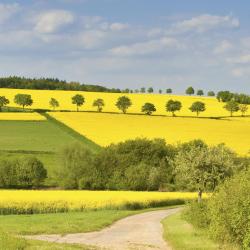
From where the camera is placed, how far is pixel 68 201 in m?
45.1

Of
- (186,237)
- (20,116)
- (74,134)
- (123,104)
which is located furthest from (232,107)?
(186,237)

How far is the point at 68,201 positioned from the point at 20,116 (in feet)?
237

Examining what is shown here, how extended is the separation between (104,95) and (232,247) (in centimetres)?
14191

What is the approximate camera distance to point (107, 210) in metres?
45.2

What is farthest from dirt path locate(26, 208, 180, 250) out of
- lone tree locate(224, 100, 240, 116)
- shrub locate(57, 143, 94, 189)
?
lone tree locate(224, 100, 240, 116)

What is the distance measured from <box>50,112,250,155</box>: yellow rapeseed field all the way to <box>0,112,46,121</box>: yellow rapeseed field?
362cm

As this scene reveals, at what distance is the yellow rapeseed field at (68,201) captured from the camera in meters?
43.1

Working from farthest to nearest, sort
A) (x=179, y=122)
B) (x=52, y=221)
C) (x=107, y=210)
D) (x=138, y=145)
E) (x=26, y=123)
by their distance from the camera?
(x=179, y=122)
(x=26, y=123)
(x=138, y=145)
(x=107, y=210)
(x=52, y=221)

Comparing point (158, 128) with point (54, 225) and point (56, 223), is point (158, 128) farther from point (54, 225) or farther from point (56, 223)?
point (54, 225)

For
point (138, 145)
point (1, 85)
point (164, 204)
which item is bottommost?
point (164, 204)

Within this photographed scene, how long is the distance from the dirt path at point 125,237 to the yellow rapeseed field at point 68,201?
7.77 metres

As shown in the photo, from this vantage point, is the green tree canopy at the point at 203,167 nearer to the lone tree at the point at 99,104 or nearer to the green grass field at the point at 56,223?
the green grass field at the point at 56,223

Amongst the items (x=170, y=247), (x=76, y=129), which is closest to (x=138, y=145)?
(x=76, y=129)

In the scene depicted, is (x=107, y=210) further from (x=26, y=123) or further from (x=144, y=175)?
(x=26, y=123)
